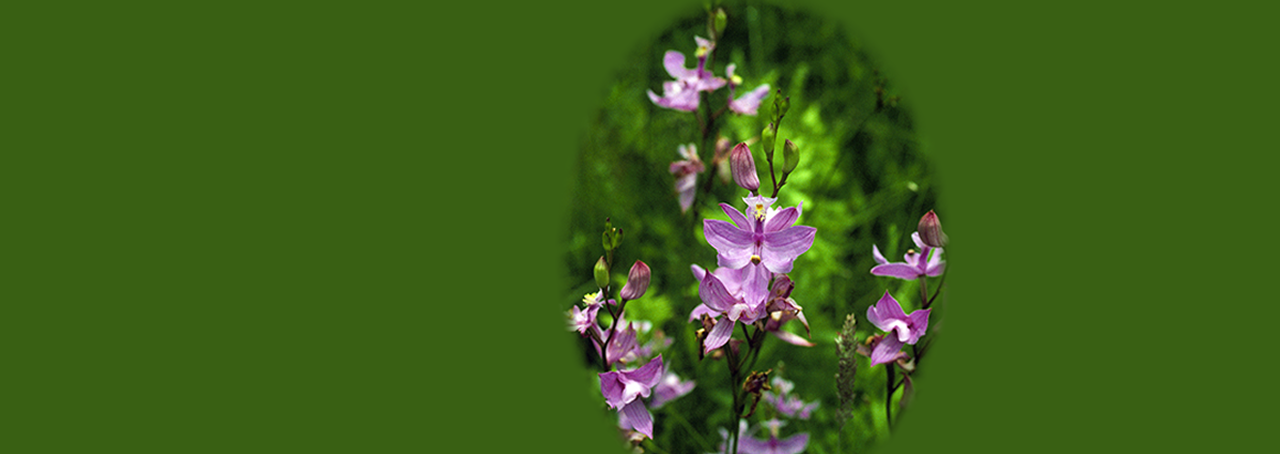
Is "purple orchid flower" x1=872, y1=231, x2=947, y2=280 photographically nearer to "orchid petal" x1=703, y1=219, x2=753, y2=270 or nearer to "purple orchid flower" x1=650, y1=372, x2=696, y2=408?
"orchid petal" x1=703, y1=219, x2=753, y2=270

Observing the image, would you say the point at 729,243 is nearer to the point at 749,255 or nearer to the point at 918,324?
the point at 749,255

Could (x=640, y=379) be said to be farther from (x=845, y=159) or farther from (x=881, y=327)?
(x=845, y=159)

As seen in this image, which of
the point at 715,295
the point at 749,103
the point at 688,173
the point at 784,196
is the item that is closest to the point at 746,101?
the point at 749,103

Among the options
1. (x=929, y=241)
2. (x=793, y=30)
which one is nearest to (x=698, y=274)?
(x=929, y=241)

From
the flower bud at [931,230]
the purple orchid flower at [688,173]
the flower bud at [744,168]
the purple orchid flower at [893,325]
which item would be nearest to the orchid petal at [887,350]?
the purple orchid flower at [893,325]

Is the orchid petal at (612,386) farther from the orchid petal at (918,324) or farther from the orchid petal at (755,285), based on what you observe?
the orchid petal at (918,324)

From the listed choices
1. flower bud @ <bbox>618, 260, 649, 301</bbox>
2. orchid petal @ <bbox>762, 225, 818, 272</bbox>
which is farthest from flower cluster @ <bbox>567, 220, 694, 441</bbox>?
orchid petal @ <bbox>762, 225, 818, 272</bbox>

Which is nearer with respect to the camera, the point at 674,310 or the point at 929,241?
the point at 929,241
